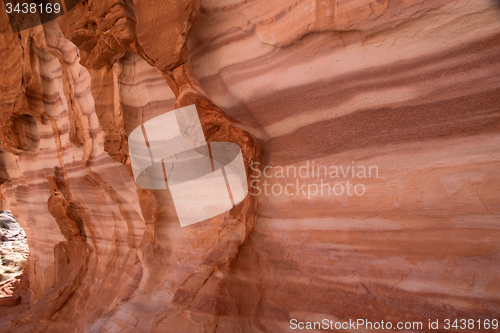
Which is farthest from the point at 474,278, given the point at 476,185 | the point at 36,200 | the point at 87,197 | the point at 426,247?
the point at 36,200

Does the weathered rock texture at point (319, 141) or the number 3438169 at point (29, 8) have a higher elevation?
the number 3438169 at point (29, 8)

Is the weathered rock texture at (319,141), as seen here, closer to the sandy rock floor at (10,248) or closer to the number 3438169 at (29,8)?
the number 3438169 at (29,8)

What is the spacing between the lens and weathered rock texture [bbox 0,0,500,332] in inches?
60.1

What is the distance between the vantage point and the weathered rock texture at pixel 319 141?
5.01 feet

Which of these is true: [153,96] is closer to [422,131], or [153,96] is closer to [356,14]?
[356,14]

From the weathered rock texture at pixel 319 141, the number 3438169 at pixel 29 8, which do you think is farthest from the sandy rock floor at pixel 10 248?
the weathered rock texture at pixel 319 141

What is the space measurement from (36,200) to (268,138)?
5.34 m

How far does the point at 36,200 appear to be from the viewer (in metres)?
5.21

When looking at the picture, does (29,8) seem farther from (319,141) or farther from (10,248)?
(10,248)

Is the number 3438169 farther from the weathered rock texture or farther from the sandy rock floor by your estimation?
the sandy rock floor

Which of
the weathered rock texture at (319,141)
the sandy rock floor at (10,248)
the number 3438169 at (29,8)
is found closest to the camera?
→ the weathered rock texture at (319,141)

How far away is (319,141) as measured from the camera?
6.47 feet

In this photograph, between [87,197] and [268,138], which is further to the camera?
[87,197]

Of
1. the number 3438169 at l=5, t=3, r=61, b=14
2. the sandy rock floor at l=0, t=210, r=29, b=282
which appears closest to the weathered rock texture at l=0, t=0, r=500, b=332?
the number 3438169 at l=5, t=3, r=61, b=14
